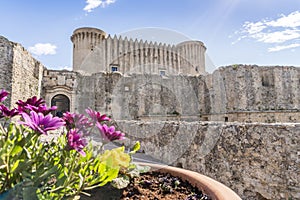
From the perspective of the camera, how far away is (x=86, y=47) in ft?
70.4

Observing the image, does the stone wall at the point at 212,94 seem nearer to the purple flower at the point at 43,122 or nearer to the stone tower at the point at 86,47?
the stone tower at the point at 86,47

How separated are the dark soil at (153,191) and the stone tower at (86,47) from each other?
21.7 metres

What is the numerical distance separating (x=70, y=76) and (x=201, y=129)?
1064 centimetres

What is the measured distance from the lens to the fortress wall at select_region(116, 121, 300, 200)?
170cm

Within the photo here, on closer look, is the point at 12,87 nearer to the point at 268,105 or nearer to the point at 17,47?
the point at 17,47

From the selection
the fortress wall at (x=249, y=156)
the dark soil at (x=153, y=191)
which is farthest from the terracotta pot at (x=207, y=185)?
the fortress wall at (x=249, y=156)

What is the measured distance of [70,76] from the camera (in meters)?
11.7

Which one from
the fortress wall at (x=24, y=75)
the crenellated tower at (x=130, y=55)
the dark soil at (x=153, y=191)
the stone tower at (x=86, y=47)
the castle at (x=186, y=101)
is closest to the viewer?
the dark soil at (x=153, y=191)

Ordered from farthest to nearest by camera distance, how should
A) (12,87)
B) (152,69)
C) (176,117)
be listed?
(152,69) → (176,117) → (12,87)

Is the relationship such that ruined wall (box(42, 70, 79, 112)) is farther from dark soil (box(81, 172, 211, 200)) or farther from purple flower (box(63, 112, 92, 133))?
purple flower (box(63, 112, 92, 133))

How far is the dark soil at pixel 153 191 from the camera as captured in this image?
0.97m

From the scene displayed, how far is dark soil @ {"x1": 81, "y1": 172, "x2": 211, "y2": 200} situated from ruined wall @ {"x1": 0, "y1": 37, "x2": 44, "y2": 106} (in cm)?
908

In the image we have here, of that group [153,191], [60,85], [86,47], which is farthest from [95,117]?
[86,47]

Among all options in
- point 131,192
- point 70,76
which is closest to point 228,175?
point 131,192
